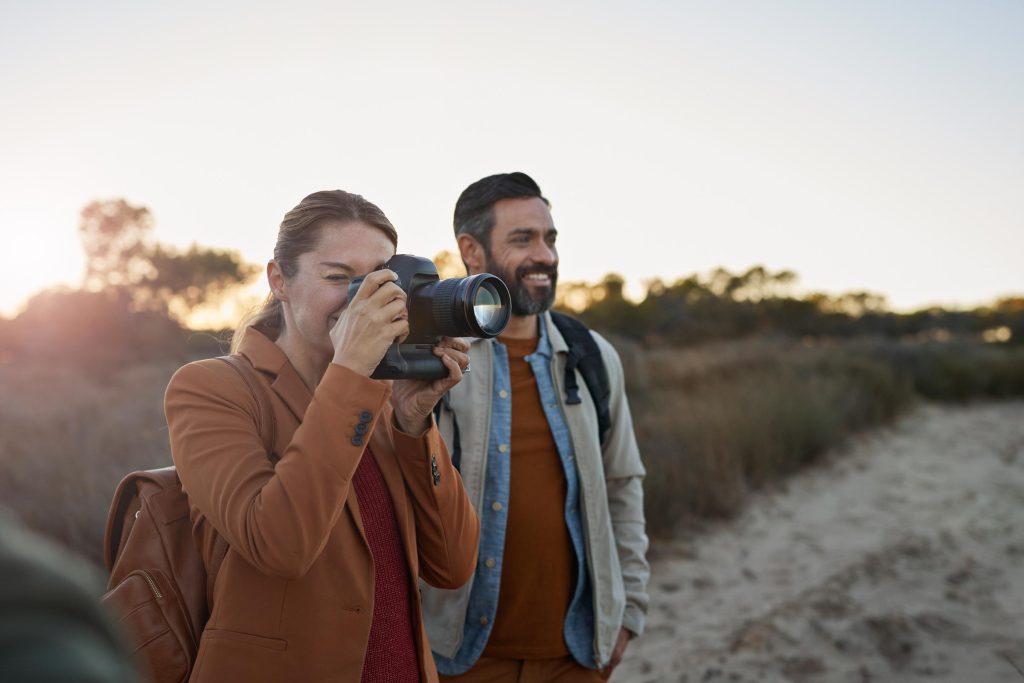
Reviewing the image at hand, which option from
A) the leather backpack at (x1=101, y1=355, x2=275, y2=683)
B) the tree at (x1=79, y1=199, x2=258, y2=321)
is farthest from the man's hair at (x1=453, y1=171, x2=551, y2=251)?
the tree at (x1=79, y1=199, x2=258, y2=321)

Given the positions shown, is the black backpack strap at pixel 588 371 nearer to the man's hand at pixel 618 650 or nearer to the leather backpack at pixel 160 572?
the man's hand at pixel 618 650

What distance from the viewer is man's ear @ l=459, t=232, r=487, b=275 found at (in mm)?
2369

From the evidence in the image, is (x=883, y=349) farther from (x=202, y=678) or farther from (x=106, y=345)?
(x=106, y=345)

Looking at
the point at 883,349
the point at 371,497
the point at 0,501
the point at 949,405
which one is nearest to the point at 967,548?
the point at 371,497

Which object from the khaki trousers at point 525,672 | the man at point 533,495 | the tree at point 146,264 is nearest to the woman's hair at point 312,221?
the man at point 533,495

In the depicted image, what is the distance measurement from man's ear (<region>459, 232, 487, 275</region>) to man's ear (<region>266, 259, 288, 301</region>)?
2.87ft

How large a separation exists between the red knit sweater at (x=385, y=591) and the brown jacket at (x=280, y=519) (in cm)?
6

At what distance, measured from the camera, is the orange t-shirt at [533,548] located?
6.73ft

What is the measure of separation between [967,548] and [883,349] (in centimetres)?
972

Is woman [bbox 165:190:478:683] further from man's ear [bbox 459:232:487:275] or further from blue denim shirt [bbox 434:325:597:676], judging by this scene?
man's ear [bbox 459:232:487:275]

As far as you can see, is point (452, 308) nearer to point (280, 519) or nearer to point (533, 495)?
point (280, 519)

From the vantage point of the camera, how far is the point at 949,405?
12.0 m

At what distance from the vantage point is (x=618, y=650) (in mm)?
2176

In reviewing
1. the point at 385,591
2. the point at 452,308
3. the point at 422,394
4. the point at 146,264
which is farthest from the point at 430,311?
the point at 146,264
